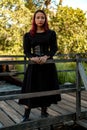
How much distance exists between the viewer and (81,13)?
1364 centimetres

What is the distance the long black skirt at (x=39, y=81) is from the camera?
13.1ft

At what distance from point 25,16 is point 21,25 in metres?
0.44

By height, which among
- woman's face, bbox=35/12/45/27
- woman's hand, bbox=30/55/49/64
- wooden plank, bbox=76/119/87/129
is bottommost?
wooden plank, bbox=76/119/87/129

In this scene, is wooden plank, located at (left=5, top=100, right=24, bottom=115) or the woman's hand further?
wooden plank, located at (left=5, top=100, right=24, bottom=115)

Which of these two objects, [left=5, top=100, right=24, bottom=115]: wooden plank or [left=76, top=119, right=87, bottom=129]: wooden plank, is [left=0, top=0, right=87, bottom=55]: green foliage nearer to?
[left=5, top=100, right=24, bottom=115]: wooden plank

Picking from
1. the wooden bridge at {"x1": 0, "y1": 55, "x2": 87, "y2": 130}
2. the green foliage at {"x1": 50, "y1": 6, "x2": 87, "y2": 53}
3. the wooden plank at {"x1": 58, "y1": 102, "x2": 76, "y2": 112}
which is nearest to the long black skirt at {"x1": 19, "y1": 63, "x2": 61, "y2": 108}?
the wooden bridge at {"x1": 0, "y1": 55, "x2": 87, "y2": 130}

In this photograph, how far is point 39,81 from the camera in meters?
4.02

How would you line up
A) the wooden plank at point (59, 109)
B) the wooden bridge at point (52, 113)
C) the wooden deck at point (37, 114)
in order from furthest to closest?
the wooden plank at point (59, 109)
the wooden deck at point (37, 114)
the wooden bridge at point (52, 113)

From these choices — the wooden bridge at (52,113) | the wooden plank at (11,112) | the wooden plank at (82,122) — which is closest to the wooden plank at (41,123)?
the wooden bridge at (52,113)

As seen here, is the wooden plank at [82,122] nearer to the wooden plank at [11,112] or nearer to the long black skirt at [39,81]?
the long black skirt at [39,81]

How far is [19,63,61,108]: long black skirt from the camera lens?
400 centimetres

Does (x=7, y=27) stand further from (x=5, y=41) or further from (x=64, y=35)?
(x=64, y=35)

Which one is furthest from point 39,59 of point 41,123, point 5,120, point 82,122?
point 82,122

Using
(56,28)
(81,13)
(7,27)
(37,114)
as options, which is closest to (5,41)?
(7,27)
